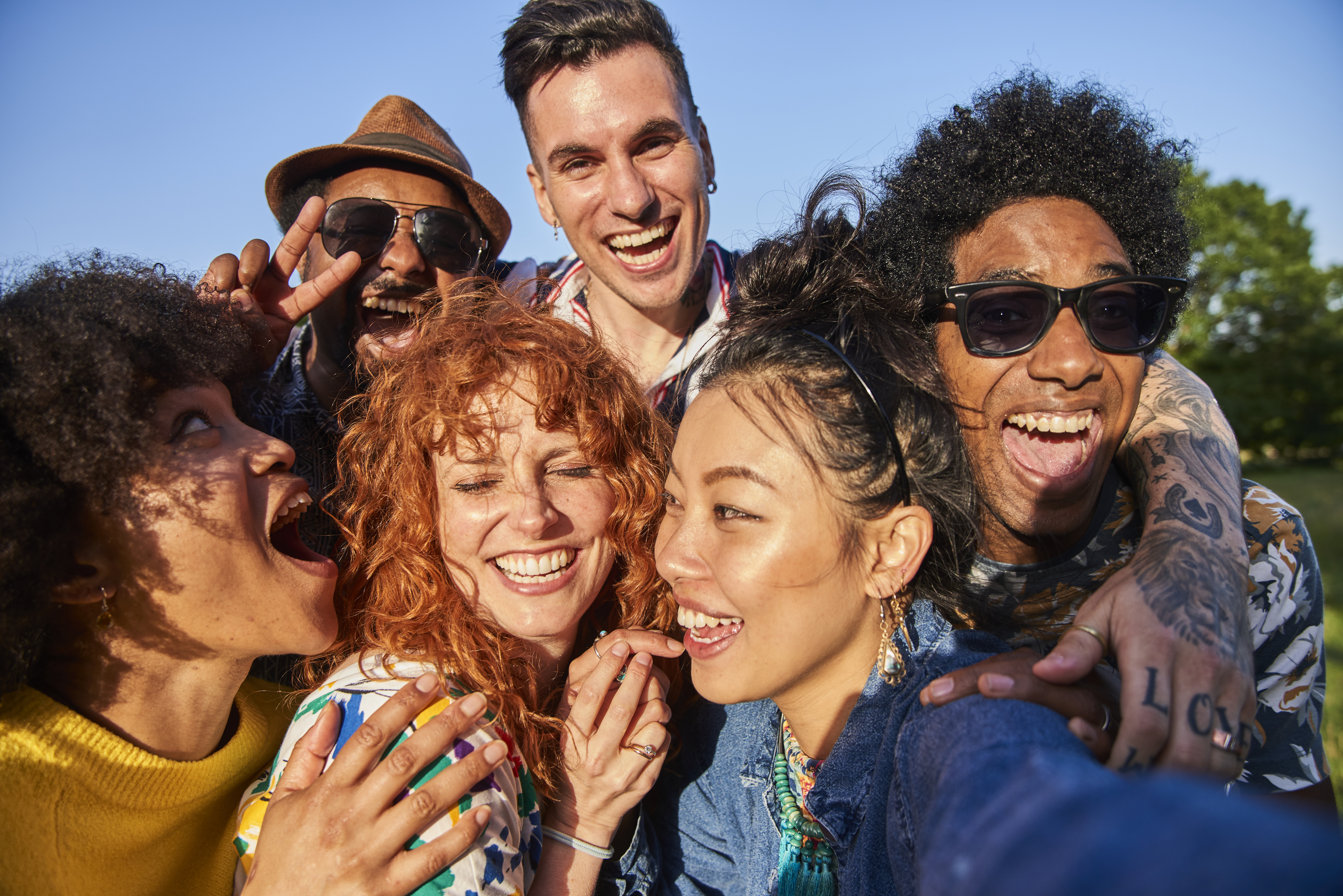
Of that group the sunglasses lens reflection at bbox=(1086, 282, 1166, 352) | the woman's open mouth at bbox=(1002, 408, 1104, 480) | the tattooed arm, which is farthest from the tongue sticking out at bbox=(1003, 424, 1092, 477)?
the sunglasses lens reflection at bbox=(1086, 282, 1166, 352)

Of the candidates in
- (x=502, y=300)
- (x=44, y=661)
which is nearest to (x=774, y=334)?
(x=502, y=300)

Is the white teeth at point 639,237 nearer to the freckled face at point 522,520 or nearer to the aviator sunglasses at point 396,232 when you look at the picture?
the aviator sunglasses at point 396,232

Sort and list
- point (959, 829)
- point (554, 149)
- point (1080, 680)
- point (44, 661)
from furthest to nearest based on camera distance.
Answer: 1. point (554, 149)
2. point (44, 661)
3. point (1080, 680)
4. point (959, 829)

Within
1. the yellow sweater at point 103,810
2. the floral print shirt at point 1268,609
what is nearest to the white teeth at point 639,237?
the floral print shirt at point 1268,609

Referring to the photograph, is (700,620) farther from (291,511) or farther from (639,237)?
(639,237)

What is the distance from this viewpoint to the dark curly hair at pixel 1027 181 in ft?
Answer: 9.53

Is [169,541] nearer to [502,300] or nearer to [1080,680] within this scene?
[502,300]

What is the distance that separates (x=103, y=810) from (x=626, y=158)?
3.42 meters

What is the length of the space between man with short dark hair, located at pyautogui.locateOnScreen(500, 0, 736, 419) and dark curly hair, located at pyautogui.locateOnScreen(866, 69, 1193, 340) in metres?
1.10

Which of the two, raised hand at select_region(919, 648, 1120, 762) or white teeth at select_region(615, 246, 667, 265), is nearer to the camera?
raised hand at select_region(919, 648, 1120, 762)

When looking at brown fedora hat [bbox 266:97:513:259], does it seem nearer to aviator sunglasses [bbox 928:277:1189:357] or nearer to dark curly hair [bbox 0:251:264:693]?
dark curly hair [bbox 0:251:264:693]

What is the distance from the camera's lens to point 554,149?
410cm

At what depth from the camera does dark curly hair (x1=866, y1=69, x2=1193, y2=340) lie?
291 centimetres

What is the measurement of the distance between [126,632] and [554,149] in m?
2.95
